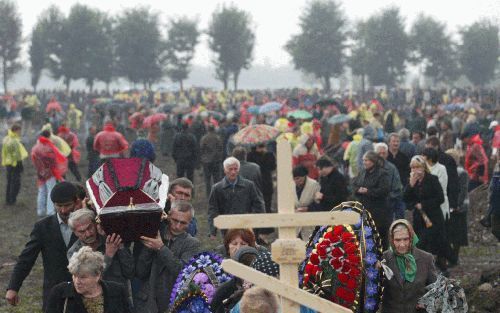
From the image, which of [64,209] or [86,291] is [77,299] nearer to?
[86,291]

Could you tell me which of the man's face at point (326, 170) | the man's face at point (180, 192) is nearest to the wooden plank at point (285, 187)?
the man's face at point (180, 192)

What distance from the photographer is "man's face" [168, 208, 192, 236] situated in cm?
887

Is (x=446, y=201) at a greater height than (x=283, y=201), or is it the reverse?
(x=283, y=201)

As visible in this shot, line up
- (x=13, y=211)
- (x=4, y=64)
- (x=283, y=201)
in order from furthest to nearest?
(x=4, y=64), (x=13, y=211), (x=283, y=201)

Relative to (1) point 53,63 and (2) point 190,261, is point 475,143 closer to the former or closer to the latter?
(2) point 190,261

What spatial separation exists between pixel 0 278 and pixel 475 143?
31.0 feet

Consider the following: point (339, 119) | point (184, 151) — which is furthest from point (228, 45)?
point (184, 151)

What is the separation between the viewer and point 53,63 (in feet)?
315

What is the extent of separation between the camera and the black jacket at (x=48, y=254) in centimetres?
912

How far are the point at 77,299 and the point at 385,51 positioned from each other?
95878 mm

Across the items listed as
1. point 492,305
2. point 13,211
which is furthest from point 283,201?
point 13,211

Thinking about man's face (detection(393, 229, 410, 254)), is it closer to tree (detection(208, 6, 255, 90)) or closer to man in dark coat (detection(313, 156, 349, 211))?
man in dark coat (detection(313, 156, 349, 211))

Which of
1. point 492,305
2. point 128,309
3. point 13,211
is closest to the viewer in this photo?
point 128,309

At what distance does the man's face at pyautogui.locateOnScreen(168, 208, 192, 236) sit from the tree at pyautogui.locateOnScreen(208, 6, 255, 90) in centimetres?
9475
